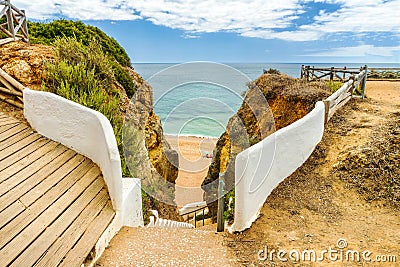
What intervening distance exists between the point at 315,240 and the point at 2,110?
5.98 metres

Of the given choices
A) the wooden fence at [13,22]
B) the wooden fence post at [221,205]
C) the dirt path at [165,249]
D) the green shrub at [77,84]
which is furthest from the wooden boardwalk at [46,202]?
the wooden fence at [13,22]

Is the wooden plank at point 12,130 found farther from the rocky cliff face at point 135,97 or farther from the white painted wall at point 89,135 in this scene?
the rocky cliff face at point 135,97

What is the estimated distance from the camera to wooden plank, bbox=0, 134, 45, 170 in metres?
4.43

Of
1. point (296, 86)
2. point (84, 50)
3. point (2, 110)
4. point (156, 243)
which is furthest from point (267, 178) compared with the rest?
point (296, 86)

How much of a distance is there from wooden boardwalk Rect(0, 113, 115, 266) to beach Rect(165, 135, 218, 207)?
9.87 m

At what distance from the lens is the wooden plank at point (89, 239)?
3059 millimetres

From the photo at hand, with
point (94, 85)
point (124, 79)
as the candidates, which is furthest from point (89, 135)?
point (124, 79)

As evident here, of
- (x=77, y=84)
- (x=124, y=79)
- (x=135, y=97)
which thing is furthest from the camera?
(x=135, y=97)

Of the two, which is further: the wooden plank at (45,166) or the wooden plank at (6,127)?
the wooden plank at (6,127)

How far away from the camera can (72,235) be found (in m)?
3.39

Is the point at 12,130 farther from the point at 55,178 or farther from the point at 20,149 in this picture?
the point at 55,178

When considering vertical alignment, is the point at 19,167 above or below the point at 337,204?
above

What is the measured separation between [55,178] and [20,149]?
985 millimetres

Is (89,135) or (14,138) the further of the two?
(14,138)
